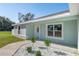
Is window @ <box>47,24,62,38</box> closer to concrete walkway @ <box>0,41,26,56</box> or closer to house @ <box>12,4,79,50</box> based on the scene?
house @ <box>12,4,79,50</box>

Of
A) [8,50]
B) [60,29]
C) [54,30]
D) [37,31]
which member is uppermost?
[60,29]

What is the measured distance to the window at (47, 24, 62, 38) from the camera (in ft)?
49.0

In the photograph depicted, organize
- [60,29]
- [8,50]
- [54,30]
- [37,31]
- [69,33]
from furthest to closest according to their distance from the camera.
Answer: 1. [37,31]
2. [54,30]
3. [60,29]
4. [69,33]
5. [8,50]

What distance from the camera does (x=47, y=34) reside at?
17.1 meters

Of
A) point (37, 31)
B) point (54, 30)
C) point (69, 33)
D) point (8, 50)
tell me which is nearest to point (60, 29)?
point (54, 30)

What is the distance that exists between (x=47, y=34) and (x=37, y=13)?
1594cm

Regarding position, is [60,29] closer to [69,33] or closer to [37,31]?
[69,33]

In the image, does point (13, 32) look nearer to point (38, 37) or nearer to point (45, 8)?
point (38, 37)

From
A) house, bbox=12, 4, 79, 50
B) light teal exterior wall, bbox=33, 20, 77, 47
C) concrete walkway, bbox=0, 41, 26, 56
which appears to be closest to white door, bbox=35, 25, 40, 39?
house, bbox=12, 4, 79, 50

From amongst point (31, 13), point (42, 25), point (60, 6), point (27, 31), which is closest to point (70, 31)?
point (42, 25)

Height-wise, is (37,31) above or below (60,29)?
below

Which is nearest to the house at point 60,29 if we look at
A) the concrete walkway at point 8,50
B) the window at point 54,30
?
the window at point 54,30

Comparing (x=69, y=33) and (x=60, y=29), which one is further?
(x=60, y=29)

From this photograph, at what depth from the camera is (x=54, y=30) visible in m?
15.8
